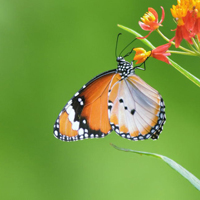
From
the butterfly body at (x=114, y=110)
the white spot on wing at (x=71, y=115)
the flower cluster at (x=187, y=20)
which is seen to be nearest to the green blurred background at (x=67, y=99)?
the butterfly body at (x=114, y=110)

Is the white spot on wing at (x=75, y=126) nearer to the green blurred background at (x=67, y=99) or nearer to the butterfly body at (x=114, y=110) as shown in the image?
the butterfly body at (x=114, y=110)

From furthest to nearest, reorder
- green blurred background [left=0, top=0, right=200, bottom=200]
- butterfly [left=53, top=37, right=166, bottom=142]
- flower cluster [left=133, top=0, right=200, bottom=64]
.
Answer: green blurred background [left=0, top=0, right=200, bottom=200], butterfly [left=53, top=37, right=166, bottom=142], flower cluster [left=133, top=0, right=200, bottom=64]

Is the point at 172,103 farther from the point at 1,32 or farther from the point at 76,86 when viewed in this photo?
the point at 1,32

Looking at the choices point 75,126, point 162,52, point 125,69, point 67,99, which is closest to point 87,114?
point 75,126

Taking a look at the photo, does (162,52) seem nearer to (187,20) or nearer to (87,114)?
(187,20)

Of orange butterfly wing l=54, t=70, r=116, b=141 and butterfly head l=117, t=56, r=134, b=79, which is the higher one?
butterfly head l=117, t=56, r=134, b=79

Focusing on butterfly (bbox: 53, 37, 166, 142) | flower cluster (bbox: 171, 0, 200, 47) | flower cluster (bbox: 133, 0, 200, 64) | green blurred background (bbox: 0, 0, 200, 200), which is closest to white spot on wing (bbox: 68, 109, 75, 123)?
butterfly (bbox: 53, 37, 166, 142)

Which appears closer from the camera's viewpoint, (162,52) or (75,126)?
(162,52)

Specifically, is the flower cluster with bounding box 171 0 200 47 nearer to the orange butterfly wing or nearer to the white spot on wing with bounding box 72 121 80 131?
the orange butterfly wing
